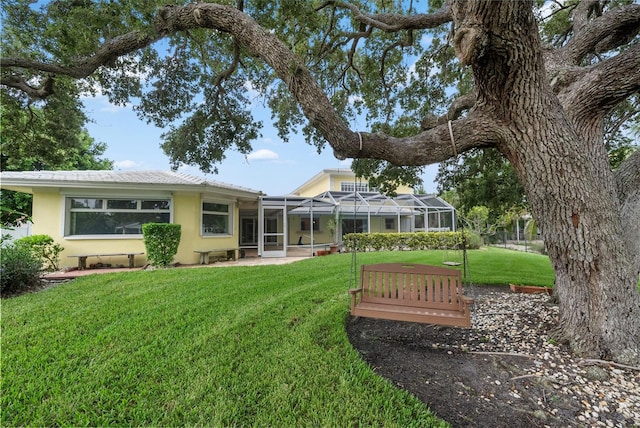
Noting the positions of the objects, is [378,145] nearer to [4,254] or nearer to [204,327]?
[204,327]

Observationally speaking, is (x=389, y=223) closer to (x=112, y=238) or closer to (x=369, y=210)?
(x=369, y=210)

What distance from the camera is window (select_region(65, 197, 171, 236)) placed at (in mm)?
9719

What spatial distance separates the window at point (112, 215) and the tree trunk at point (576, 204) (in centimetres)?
1110

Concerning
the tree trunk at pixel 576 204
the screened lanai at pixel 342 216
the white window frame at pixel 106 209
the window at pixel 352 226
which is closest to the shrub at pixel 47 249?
the white window frame at pixel 106 209

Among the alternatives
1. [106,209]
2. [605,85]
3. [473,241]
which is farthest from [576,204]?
[473,241]

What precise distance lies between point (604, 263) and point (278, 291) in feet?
18.1

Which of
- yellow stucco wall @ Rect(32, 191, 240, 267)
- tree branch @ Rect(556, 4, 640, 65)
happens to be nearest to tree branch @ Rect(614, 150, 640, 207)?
tree branch @ Rect(556, 4, 640, 65)

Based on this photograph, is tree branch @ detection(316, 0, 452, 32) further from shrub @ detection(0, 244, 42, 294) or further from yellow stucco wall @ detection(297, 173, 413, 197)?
yellow stucco wall @ detection(297, 173, 413, 197)

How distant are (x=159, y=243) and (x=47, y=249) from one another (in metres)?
3.53

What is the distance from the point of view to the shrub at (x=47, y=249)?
8.48 m

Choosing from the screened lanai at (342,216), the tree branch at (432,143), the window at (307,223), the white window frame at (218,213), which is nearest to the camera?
the tree branch at (432,143)

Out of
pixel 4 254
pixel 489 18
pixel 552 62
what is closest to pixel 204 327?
pixel 489 18

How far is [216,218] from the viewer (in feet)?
39.2

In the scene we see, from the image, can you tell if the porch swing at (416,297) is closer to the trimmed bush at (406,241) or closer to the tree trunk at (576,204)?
the tree trunk at (576,204)
